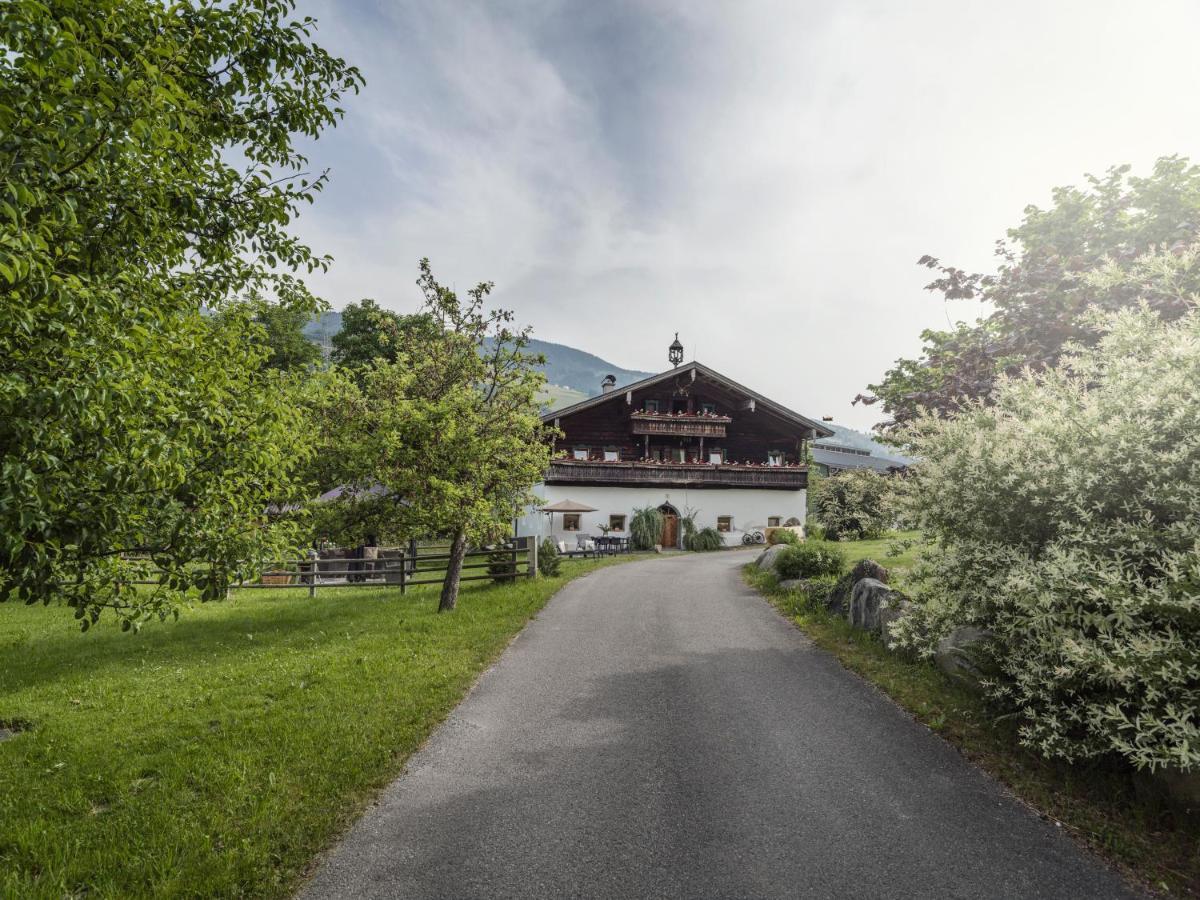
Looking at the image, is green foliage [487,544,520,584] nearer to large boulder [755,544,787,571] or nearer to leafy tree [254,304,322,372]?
large boulder [755,544,787,571]

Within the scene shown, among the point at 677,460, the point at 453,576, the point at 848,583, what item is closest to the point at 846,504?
the point at 677,460

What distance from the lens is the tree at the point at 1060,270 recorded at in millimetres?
11102

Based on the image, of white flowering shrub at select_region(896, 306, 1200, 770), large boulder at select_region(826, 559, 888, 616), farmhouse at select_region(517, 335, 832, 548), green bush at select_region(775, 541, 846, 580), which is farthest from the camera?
farmhouse at select_region(517, 335, 832, 548)

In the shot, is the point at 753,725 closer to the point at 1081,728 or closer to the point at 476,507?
the point at 1081,728

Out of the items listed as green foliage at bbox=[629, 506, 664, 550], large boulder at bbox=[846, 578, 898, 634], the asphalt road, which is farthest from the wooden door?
the asphalt road

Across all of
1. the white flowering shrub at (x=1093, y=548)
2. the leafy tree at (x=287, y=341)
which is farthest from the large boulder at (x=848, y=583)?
the leafy tree at (x=287, y=341)

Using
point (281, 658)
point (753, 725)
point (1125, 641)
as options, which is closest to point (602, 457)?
point (281, 658)

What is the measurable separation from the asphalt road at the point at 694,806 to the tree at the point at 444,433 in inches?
216

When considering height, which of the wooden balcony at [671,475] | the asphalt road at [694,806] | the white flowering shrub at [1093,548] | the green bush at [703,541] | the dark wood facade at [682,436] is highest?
the dark wood facade at [682,436]

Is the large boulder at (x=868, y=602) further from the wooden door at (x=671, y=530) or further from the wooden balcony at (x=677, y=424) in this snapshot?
the wooden balcony at (x=677, y=424)

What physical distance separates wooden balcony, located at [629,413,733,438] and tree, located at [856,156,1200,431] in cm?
1969

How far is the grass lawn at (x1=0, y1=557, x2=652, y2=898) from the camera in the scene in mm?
4082

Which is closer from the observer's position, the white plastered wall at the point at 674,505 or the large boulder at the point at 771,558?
the large boulder at the point at 771,558

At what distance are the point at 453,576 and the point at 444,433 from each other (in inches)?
144
